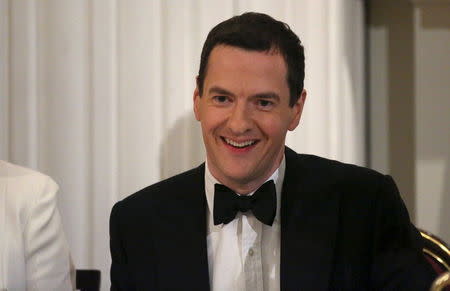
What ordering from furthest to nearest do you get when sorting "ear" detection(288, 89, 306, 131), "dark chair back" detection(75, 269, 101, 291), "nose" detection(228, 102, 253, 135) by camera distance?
"dark chair back" detection(75, 269, 101, 291), "ear" detection(288, 89, 306, 131), "nose" detection(228, 102, 253, 135)

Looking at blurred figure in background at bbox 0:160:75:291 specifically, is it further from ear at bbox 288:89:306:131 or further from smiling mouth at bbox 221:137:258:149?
ear at bbox 288:89:306:131

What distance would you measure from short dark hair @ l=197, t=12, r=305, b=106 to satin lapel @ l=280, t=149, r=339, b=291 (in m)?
0.19

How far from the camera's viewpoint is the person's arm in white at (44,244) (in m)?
1.61

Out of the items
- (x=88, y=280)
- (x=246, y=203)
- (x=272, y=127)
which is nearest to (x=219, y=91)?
(x=272, y=127)

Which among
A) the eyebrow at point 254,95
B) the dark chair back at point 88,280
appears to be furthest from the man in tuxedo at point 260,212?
the dark chair back at point 88,280

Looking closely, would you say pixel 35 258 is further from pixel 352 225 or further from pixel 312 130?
pixel 312 130

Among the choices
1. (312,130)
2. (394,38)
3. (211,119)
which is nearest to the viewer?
(211,119)

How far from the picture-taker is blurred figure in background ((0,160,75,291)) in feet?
5.23

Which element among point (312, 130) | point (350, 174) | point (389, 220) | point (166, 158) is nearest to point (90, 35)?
point (166, 158)

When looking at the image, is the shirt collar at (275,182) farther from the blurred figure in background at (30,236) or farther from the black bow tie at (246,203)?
the blurred figure in background at (30,236)

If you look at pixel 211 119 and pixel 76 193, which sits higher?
pixel 211 119

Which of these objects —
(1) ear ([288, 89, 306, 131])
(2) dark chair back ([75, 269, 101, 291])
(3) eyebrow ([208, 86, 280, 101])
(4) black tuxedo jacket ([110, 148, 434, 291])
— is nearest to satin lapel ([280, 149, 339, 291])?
(4) black tuxedo jacket ([110, 148, 434, 291])

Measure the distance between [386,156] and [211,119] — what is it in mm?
866

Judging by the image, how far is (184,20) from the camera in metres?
2.04
